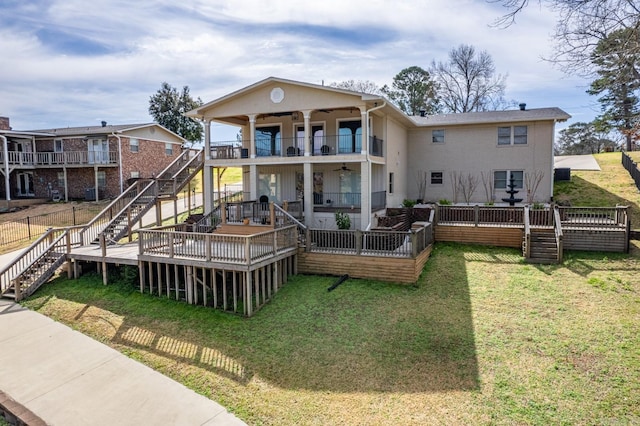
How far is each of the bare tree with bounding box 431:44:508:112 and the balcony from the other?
84.8ft

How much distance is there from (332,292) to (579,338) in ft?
21.2

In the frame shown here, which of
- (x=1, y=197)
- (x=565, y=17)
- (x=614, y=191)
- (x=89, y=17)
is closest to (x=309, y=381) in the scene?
(x=565, y=17)

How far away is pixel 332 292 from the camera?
12.5 metres

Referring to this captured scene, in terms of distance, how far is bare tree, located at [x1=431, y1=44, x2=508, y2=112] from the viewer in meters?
39.5

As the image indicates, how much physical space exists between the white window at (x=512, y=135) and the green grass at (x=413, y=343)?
886 centimetres

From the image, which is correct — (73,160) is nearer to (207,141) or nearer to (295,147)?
(207,141)

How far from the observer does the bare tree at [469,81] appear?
39500mm

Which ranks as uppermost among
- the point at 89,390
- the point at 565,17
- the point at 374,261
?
the point at 565,17

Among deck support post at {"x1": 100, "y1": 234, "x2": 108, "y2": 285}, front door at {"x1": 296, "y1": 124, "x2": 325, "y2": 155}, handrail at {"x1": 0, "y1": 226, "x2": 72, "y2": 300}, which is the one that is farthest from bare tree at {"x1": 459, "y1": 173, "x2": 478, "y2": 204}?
handrail at {"x1": 0, "y1": 226, "x2": 72, "y2": 300}

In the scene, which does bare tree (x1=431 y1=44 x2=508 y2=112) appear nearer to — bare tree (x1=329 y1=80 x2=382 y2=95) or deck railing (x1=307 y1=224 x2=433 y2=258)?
bare tree (x1=329 y1=80 x2=382 y2=95)

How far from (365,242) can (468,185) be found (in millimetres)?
10909

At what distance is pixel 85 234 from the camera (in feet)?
55.3

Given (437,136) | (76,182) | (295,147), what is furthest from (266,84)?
(76,182)

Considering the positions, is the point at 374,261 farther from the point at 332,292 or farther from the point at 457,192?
the point at 457,192
